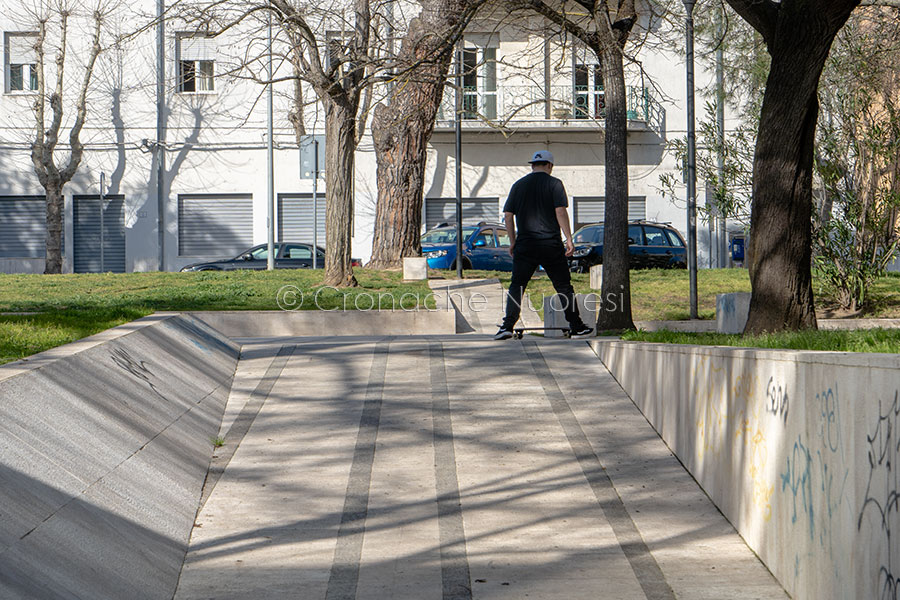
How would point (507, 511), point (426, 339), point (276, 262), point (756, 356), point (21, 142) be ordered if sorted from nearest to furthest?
point (756, 356) → point (507, 511) → point (426, 339) → point (276, 262) → point (21, 142)

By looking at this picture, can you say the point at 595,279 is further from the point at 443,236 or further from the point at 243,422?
the point at 243,422

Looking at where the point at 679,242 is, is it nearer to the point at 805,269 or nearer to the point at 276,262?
the point at 276,262

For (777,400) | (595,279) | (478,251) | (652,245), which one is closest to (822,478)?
(777,400)

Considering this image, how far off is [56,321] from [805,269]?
663cm

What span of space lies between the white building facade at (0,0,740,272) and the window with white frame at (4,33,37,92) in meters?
0.05

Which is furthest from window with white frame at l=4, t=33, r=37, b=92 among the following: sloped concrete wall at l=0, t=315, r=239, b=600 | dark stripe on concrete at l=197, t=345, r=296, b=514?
sloped concrete wall at l=0, t=315, r=239, b=600

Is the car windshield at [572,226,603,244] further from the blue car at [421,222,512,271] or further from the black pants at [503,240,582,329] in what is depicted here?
the black pants at [503,240,582,329]

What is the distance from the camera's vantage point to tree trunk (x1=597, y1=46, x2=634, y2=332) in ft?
40.8

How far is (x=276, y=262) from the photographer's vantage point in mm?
29484

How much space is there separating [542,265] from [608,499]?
4.91 m

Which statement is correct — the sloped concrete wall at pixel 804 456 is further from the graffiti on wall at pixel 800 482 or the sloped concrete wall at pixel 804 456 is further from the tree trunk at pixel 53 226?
the tree trunk at pixel 53 226

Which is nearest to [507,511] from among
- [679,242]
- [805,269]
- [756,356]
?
[756,356]

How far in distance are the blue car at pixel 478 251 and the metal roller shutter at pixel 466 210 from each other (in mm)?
7412

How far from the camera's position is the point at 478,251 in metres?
26.1
